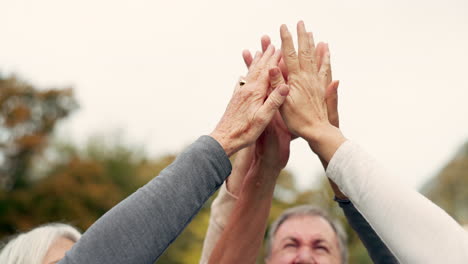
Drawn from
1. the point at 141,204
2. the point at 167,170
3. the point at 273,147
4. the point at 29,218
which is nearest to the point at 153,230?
the point at 141,204

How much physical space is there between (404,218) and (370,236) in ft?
2.68

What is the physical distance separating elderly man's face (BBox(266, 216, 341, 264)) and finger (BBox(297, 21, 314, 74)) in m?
1.01

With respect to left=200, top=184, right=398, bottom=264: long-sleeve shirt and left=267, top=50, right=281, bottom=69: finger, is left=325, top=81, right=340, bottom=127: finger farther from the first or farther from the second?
left=200, top=184, right=398, bottom=264: long-sleeve shirt

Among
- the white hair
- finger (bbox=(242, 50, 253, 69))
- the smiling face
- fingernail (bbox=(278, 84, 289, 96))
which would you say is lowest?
the smiling face

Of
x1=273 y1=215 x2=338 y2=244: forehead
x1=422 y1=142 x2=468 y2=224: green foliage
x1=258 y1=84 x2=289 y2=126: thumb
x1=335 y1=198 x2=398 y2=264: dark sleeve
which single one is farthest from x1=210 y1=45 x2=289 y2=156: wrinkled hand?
x1=422 y1=142 x2=468 y2=224: green foliage

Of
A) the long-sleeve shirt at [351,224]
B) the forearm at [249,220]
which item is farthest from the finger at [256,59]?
the long-sleeve shirt at [351,224]

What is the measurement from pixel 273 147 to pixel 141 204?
3.26 feet

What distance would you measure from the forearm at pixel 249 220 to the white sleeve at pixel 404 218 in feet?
2.40

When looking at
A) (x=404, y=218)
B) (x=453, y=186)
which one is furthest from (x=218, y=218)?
(x=453, y=186)

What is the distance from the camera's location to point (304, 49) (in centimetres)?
228

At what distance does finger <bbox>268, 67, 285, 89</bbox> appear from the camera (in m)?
2.24

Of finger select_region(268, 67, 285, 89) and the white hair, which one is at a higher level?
finger select_region(268, 67, 285, 89)

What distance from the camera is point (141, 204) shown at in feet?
5.23

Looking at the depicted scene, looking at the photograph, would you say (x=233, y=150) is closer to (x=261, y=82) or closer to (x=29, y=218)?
(x=261, y=82)
